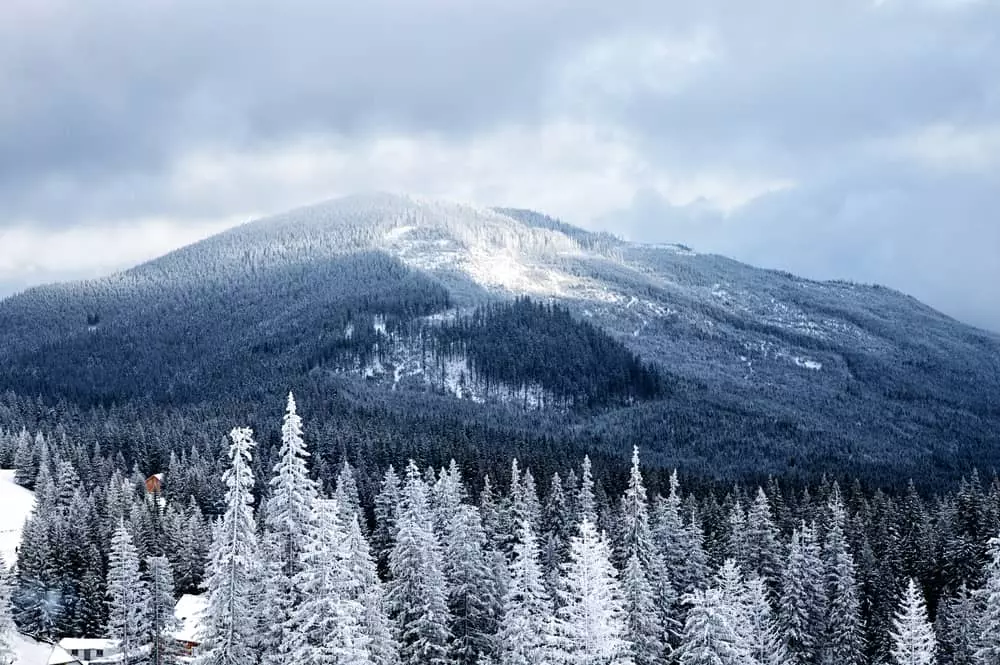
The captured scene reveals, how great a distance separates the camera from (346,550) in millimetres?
32344

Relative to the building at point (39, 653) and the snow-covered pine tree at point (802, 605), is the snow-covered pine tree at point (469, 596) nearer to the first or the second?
the snow-covered pine tree at point (802, 605)

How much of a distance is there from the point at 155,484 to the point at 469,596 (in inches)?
3300

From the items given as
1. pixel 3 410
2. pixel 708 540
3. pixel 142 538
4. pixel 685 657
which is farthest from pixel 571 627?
pixel 3 410

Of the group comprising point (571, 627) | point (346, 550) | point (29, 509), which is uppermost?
point (346, 550)

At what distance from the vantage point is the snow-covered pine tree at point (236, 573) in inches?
1242

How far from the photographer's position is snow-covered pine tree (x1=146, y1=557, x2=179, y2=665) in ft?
185

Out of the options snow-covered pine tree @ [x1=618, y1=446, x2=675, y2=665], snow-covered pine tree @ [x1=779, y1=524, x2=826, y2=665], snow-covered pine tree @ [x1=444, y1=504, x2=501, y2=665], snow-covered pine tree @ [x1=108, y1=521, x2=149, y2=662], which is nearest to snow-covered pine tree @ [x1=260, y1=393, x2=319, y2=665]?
snow-covered pine tree @ [x1=618, y1=446, x2=675, y2=665]

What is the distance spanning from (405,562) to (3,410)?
161 m

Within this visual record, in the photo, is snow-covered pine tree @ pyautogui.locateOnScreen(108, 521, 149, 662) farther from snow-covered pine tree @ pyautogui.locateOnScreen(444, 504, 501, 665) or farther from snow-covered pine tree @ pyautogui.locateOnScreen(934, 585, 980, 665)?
snow-covered pine tree @ pyautogui.locateOnScreen(934, 585, 980, 665)

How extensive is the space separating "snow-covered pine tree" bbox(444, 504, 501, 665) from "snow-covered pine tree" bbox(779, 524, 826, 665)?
61.6 ft

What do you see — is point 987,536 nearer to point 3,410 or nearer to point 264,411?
point 264,411

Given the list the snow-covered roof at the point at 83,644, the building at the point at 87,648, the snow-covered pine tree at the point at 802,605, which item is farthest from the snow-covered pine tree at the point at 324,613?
the snow-covered roof at the point at 83,644

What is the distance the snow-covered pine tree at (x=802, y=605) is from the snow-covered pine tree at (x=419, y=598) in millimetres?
22357

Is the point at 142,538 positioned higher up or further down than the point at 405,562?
further down
